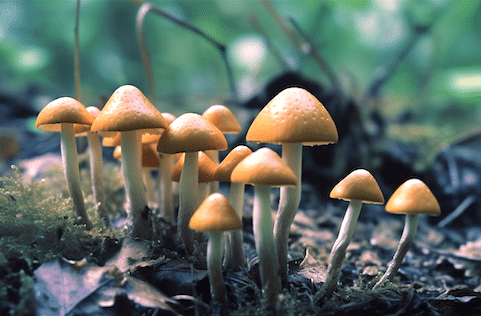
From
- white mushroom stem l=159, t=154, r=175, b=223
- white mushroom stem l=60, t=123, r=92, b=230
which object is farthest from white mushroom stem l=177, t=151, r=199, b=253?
white mushroom stem l=60, t=123, r=92, b=230

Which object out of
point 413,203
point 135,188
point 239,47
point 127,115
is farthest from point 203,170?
point 239,47

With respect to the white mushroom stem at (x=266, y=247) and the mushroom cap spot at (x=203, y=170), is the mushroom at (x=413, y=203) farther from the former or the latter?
the mushroom cap spot at (x=203, y=170)

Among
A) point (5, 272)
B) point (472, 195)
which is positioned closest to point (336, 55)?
point (472, 195)

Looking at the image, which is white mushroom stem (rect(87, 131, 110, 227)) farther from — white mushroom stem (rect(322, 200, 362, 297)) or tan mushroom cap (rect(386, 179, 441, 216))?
tan mushroom cap (rect(386, 179, 441, 216))

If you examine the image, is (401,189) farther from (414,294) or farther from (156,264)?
(156,264)

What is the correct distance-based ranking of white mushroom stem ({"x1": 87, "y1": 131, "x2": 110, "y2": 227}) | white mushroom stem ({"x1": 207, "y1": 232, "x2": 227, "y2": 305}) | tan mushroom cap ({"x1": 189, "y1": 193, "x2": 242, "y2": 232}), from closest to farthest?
tan mushroom cap ({"x1": 189, "y1": 193, "x2": 242, "y2": 232}) → white mushroom stem ({"x1": 207, "y1": 232, "x2": 227, "y2": 305}) → white mushroom stem ({"x1": 87, "y1": 131, "x2": 110, "y2": 227})

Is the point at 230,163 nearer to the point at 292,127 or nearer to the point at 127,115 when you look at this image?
the point at 292,127

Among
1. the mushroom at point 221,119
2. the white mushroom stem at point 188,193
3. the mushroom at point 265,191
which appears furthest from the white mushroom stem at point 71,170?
the mushroom at point 265,191
